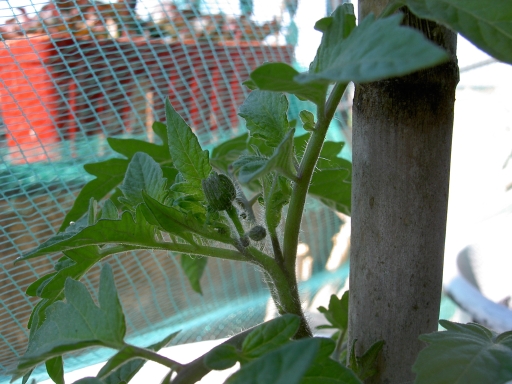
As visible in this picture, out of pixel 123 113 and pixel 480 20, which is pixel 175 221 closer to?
pixel 480 20

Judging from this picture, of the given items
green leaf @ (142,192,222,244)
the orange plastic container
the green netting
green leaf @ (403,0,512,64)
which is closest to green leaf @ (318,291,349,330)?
green leaf @ (142,192,222,244)

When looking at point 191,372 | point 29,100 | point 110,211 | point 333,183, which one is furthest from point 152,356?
point 29,100

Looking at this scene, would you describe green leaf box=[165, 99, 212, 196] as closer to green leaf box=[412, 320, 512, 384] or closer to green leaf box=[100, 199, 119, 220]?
green leaf box=[100, 199, 119, 220]

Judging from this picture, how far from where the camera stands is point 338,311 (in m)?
0.45

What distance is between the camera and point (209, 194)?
0.97ft

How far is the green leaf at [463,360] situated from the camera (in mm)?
237

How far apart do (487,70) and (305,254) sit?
2.28 feet

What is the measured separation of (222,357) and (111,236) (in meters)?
0.11

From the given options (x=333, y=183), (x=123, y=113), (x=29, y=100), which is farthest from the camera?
(x=123, y=113)

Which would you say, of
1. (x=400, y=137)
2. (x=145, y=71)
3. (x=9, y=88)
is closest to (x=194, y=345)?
(x=400, y=137)

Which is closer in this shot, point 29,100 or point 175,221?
point 175,221

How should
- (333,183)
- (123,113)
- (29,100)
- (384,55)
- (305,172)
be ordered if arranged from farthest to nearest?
(123,113) < (29,100) < (333,183) < (305,172) < (384,55)

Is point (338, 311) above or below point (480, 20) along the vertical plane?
below

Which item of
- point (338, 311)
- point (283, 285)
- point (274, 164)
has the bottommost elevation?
point (338, 311)
